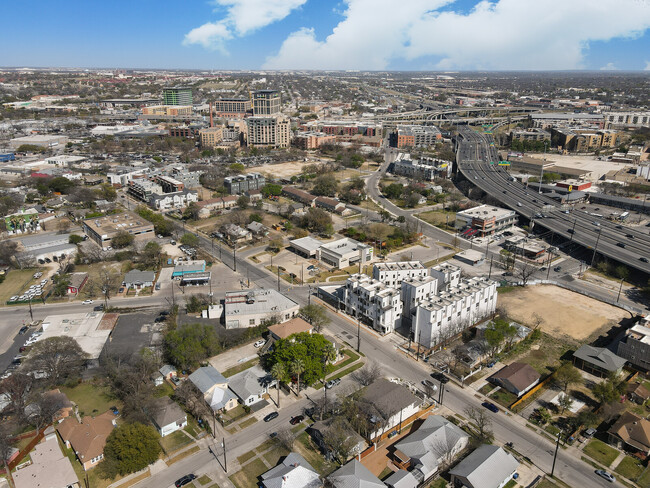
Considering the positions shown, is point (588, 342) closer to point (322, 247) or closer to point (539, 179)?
point (322, 247)

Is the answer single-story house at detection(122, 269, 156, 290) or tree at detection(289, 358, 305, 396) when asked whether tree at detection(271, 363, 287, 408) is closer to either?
tree at detection(289, 358, 305, 396)

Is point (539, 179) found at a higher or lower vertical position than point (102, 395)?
higher

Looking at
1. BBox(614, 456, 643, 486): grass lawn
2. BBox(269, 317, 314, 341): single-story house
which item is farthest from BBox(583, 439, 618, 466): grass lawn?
BBox(269, 317, 314, 341): single-story house

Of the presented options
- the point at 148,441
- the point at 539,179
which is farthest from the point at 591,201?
the point at 148,441

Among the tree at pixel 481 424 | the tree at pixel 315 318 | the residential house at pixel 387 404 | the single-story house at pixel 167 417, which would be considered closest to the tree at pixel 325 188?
the tree at pixel 315 318

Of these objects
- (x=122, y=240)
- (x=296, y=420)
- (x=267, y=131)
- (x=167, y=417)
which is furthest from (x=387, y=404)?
(x=267, y=131)

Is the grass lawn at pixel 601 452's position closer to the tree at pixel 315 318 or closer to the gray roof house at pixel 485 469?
the gray roof house at pixel 485 469
